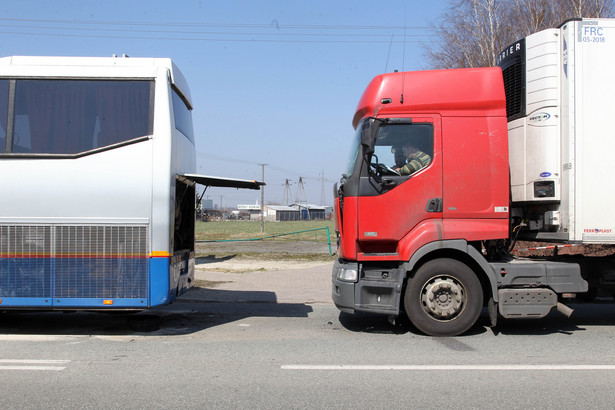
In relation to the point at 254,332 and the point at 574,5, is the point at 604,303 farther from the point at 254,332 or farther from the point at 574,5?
the point at 574,5

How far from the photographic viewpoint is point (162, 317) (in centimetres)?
822

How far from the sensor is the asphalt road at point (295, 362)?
4344 millimetres

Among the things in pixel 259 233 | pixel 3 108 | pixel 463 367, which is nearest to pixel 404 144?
pixel 463 367

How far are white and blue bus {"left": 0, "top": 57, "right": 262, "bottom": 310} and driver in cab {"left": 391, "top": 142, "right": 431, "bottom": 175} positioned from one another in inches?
118

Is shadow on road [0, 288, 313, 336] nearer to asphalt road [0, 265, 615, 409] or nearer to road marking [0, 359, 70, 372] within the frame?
asphalt road [0, 265, 615, 409]

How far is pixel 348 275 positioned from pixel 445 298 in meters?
1.29

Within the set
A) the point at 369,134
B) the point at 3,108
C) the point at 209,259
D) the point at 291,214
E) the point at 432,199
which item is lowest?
the point at 209,259

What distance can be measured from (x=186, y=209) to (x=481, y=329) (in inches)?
191

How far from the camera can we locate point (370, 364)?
5367 mm

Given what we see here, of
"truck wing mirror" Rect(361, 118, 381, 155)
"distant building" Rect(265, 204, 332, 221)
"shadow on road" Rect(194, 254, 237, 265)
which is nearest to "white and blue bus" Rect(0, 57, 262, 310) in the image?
"truck wing mirror" Rect(361, 118, 381, 155)

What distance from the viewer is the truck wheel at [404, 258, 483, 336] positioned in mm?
6406

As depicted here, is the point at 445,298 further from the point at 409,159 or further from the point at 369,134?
the point at 369,134

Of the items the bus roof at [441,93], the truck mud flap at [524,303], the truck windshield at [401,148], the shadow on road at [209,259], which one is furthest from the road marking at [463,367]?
the shadow on road at [209,259]

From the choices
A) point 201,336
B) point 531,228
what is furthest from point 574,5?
point 201,336
